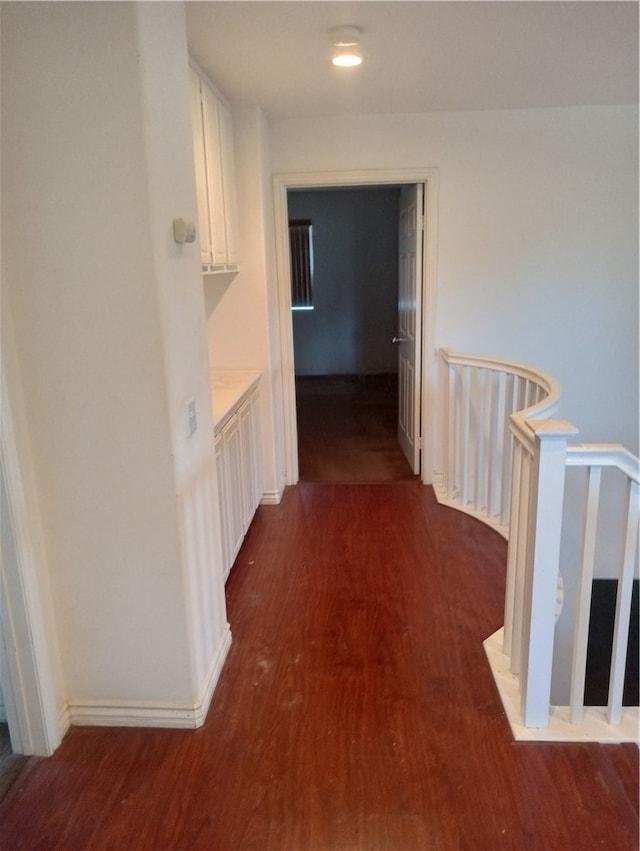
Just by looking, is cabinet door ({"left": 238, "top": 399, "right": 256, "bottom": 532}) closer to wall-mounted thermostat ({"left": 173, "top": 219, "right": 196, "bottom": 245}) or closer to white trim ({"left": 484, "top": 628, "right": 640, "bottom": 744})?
wall-mounted thermostat ({"left": 173, "top": 219, "right": 196, "bottom": 245})

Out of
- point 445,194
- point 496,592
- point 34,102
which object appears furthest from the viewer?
point 445,194

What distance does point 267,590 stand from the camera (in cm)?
302

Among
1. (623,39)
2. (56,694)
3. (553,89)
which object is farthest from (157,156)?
(553,89)

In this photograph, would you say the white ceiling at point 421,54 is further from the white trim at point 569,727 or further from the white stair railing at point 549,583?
the white trim at point 569,727

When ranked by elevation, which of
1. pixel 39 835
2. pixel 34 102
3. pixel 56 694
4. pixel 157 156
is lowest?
pixel 39 835

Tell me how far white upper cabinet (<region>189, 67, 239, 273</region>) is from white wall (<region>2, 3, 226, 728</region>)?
89 centimetres

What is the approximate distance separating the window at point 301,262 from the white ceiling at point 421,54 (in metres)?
4.12

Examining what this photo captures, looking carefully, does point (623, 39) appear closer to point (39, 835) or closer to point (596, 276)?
point (596, 276)

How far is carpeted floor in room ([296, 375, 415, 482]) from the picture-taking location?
191 inches

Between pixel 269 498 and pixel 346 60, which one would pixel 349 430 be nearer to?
pixel 269 498

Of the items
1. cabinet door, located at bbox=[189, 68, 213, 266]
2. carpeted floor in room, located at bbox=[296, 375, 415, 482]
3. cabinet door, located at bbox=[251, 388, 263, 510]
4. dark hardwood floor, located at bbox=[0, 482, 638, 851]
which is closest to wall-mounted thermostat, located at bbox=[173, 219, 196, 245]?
cabinet door, located at bbox=[189, 68, 213, 266]

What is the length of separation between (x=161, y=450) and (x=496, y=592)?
1836 millimetres

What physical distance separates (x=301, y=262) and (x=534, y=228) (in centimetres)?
443

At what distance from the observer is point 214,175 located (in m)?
3.19
